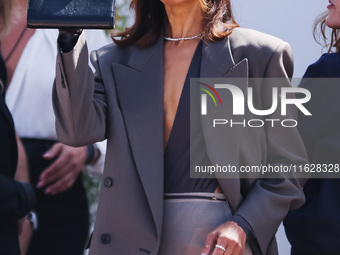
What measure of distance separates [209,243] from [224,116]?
1.46ft

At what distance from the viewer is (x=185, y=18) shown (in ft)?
8.98

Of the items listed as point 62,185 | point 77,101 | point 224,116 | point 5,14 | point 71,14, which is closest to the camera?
point 71,14

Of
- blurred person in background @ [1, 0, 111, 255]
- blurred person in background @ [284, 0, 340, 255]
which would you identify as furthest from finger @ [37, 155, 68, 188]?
blurred person in background @ [284, 0, 340, 255]

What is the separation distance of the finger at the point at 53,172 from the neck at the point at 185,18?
3.15 feet

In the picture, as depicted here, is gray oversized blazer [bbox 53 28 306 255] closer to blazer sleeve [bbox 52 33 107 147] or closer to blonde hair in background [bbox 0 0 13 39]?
blazer sleeve [bbox 52 33 107 147]

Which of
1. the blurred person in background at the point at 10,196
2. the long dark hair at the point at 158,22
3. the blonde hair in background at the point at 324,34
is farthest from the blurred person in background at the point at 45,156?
the blonde hair in background at the point at 324,34

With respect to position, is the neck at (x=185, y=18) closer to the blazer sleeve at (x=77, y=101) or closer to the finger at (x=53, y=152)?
the blazer sleeve at (x=77, y=101)

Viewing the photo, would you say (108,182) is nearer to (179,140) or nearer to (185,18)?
(179,140)

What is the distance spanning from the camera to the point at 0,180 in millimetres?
2670

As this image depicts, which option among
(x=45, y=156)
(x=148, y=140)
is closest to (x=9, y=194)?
(x=148, y=140)

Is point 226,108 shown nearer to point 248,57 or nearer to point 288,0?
point 248,57

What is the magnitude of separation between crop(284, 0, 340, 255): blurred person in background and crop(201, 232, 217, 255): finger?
0.58 m

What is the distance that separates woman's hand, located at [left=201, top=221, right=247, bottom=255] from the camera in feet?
7.73

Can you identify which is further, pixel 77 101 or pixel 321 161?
pixel 321 161
